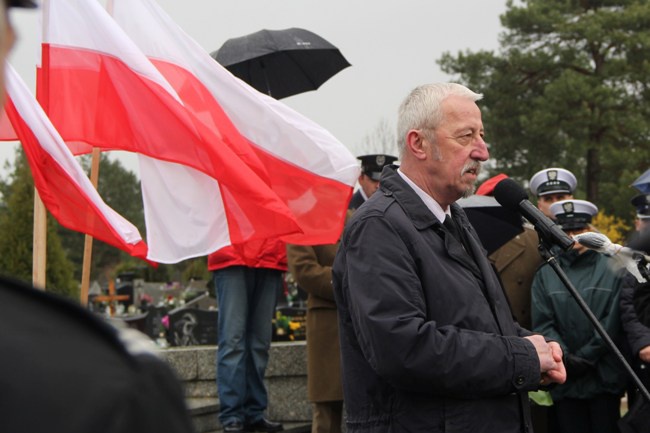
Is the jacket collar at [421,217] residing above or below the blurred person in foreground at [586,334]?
above

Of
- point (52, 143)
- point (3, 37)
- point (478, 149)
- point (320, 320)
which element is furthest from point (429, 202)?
point (320, 320)

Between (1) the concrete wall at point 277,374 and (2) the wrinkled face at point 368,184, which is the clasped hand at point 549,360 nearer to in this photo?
(2) the wrinkled face at point 368,184

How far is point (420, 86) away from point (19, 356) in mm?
3017

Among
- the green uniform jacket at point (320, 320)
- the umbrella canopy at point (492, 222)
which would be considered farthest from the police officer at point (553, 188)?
the green uniform jacket at point (320, 320)

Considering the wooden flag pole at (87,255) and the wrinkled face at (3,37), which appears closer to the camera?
the wrinkled face at (3,37)

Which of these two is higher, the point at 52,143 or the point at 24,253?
the point at 24,253

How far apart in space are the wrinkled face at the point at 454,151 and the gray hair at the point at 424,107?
24mm

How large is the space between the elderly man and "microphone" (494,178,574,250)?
0.88 feet

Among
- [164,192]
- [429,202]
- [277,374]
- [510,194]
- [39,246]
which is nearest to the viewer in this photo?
[429,202]

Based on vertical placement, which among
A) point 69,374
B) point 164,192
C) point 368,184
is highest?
point 368,184

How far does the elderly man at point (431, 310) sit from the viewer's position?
333 cm

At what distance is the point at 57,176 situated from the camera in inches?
207

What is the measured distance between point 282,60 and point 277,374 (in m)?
2.56

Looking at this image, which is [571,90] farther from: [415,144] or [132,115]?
[415,144]
